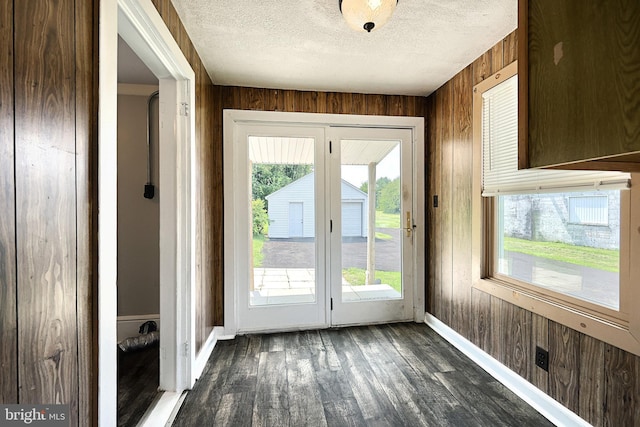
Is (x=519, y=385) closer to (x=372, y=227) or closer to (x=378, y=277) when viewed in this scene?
(x=378, y=277)

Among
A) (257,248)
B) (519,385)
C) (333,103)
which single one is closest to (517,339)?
(519,385)

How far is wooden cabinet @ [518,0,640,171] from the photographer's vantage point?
2.36 feet

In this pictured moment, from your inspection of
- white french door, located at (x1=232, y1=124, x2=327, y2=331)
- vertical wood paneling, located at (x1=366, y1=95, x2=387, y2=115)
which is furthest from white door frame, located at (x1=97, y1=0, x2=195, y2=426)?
vertical wood paneling, located at (x1=366, y1=95, x2=387, y2=115)

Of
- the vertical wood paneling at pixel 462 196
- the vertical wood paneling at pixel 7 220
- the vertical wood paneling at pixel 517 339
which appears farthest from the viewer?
the vertical wood paneling at pixel 462 196

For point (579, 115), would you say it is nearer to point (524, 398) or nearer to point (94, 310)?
point (94, 310)

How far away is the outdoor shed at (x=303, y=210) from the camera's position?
2785mm

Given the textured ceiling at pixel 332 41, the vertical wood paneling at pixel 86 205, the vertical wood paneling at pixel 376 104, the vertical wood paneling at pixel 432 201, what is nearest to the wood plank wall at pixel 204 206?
the textured ceiling at pixel 332 41

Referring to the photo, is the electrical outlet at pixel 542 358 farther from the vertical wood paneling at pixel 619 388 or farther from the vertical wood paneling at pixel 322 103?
the vertical wood paneling at pixel 322 103

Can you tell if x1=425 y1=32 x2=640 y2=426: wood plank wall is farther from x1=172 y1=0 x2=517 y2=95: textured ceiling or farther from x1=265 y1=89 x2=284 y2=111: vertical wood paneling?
x1=265 y1=89 x2=284 y2=111: vertical wood paneling

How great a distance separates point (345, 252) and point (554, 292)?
5.29 ft

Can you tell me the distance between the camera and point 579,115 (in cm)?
81

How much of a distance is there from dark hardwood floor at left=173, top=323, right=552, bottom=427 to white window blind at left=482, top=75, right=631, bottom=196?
128 cm

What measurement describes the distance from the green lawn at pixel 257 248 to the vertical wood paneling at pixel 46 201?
1.89 meters

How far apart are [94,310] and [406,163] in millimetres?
2680
